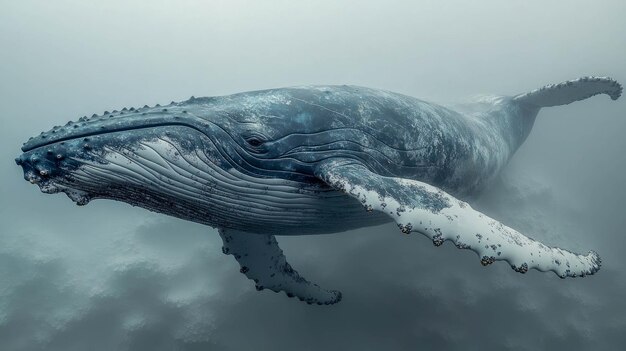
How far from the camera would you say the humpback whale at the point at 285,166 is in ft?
11.6

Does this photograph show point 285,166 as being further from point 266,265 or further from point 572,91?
point 572,91

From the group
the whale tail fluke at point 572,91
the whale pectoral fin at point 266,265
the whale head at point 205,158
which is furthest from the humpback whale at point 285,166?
the whale tail fluke at point 572,91

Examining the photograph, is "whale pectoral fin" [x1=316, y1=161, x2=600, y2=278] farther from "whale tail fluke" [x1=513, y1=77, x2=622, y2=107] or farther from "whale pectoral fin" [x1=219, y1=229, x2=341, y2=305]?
"whale tail fluke" [x1=513, y1=77, x2=622, y2=107]

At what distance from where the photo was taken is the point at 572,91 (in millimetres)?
8812

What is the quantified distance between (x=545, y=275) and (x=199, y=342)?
979 centimetres

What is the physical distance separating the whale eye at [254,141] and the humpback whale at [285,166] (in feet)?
0.09

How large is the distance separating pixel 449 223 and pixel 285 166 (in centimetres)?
191

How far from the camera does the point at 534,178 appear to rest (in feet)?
47.2

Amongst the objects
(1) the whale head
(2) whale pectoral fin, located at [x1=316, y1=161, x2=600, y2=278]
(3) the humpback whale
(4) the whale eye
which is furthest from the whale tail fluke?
(4) the whale eye

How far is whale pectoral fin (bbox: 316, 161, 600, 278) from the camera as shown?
3.62 m

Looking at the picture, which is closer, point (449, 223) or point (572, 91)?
point (449, 223)

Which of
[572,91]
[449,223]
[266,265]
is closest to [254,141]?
[449,223]

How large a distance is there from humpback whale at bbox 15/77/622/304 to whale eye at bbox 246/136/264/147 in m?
0.03

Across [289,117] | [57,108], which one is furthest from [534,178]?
[57,108]
